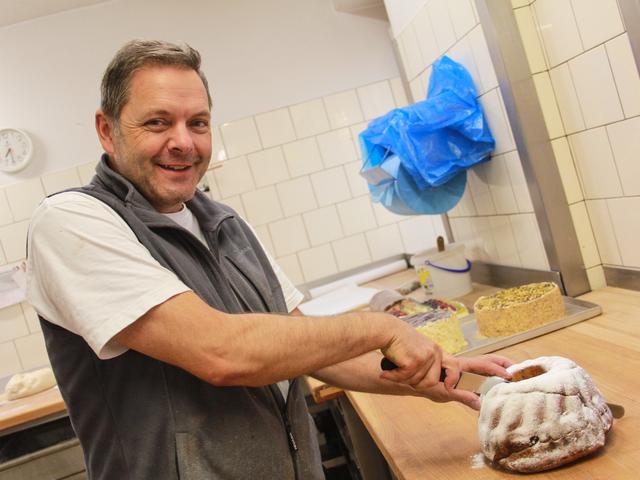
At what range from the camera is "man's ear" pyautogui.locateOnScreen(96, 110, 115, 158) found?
1.29m

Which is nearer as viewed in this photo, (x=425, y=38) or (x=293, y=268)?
(x=425, y=38)

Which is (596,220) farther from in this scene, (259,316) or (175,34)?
(175,34)

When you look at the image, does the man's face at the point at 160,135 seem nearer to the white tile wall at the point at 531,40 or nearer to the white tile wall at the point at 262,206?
the white tile wall at the point at 531,40

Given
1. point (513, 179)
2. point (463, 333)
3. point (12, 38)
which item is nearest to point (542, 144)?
point (513, 179)

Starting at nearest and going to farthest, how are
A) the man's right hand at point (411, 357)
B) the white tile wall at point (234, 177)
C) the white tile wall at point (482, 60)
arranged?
the man's right hand at point (411, 357) < the white tile wall at point (482, 60) < the white tile wall at point (234, 177)

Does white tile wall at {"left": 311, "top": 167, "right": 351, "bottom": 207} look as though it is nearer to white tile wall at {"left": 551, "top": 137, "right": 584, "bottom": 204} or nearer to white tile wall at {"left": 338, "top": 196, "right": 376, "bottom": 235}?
white tile wall at {"left": 338, "top": 196, "right": 376, "bottom": 235}

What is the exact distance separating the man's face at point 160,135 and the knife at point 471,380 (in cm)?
54

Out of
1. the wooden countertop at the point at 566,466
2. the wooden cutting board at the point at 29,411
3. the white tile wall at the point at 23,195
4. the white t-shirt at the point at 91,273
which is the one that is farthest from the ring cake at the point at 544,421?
the white tile wall at the point at 23,195

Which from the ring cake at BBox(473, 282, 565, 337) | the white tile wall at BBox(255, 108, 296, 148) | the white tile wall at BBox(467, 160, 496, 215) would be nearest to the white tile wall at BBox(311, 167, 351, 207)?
the white tile wall at BBox(255, 108, 296, 148)

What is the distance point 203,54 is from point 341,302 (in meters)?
1.72

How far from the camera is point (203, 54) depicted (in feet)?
11.7

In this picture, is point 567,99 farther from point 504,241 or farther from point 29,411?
point 29,411

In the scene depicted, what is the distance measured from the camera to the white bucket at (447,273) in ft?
8.29

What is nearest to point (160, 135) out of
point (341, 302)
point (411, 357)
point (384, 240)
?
point (411, 357)
